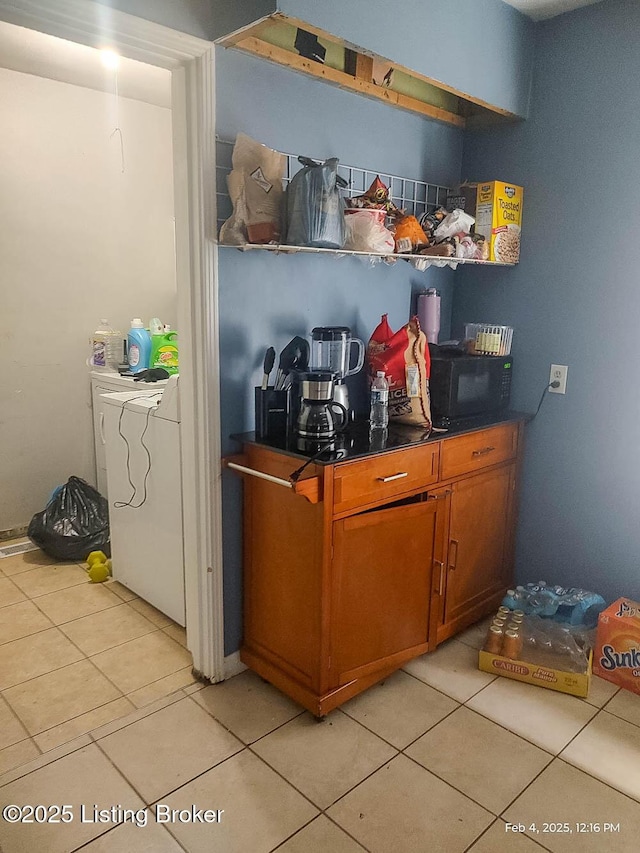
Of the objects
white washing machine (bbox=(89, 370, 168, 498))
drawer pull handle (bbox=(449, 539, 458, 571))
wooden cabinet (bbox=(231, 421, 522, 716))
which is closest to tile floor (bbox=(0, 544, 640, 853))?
wooden cabinet (bbox=(231, 421, 522, 716))

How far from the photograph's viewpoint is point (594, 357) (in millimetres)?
2486

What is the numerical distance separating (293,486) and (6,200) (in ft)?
7.94

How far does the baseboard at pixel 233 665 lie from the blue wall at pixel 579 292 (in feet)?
4.32

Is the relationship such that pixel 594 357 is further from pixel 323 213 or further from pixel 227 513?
pixel 227 513

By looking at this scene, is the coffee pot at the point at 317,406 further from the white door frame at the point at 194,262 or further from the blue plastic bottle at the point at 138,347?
the blue plastic bottle at the point at 138,347

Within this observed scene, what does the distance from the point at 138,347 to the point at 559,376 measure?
2.11m

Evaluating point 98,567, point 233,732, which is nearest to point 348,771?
point 233,732

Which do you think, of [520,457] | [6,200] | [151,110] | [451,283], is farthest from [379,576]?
[151,110]

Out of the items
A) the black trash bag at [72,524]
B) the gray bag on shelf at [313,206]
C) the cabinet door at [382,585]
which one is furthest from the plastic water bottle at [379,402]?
the black trash bag at [72,524]

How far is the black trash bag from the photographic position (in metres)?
3.11

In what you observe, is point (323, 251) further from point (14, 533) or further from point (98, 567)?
point (14, 533)

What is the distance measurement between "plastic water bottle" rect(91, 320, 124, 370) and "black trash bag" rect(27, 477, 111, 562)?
65 cm

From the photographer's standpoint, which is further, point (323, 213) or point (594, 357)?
point (594, 357)

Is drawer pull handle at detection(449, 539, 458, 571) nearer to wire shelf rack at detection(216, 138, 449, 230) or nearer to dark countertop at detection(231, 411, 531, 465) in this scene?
dark countertop at detection(231, 411, 531, 465)
